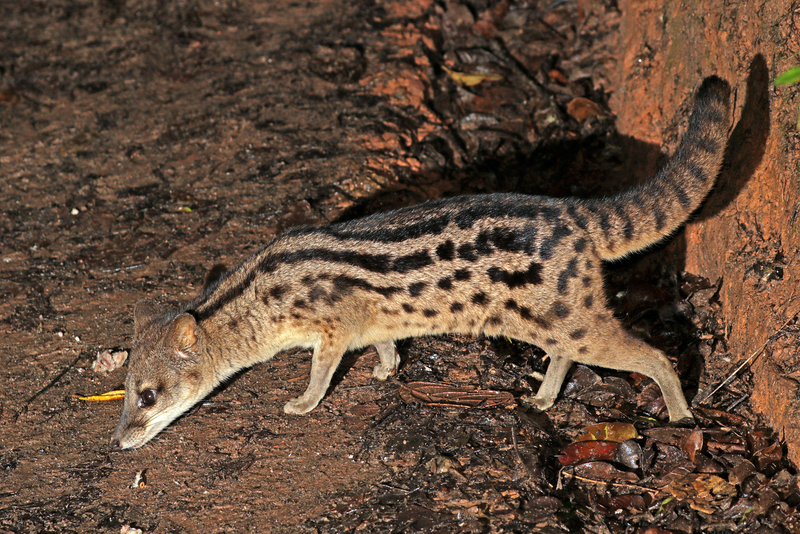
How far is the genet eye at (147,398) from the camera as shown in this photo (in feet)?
17.9

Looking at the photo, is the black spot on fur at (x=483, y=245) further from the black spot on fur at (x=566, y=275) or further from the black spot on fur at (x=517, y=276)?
the black spot on fur at (x=566, y=275)

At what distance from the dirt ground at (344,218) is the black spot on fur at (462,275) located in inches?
38.3

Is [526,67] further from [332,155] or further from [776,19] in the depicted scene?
[776,19]

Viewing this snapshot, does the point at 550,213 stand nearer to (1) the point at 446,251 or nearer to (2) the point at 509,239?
(2) the point at 509,239

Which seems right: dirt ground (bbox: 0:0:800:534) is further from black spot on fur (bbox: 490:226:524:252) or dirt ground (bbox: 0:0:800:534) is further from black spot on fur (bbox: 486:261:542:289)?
black spot on fur (bbox: 490:226:524:252)

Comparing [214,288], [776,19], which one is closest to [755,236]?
[776,19]

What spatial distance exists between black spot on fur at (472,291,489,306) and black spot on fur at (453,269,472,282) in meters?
0.15

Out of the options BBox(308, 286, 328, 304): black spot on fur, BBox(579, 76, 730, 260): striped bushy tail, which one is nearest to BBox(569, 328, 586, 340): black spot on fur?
BBox(579, 76, 730, 260): striped bushy tail

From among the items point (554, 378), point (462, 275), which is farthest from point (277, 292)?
point (554, 378)

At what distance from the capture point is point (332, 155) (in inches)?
321

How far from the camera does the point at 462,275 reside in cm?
528

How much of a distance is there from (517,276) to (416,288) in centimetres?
81

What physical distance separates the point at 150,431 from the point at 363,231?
2.30m

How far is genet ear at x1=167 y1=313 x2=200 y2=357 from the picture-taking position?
5.50 m
